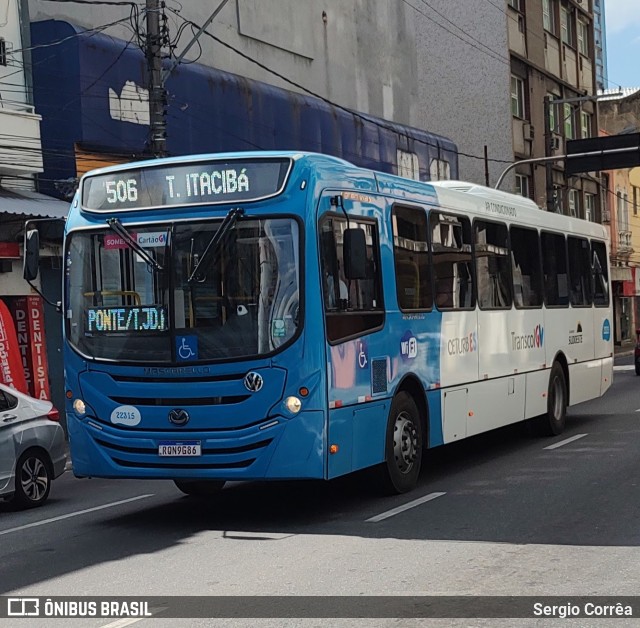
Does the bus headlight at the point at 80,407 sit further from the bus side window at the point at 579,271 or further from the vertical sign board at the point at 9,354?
the vertical sign board at the point at 9,354

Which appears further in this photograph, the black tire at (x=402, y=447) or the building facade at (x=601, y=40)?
the building facade at (x=601, y=40)

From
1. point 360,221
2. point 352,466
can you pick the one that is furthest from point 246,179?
point 352,466

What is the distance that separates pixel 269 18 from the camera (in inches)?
1180

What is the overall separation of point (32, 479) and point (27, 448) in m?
0.35

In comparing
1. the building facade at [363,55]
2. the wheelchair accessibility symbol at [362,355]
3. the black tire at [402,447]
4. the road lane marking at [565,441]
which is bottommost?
the road lane marking at [565,441]

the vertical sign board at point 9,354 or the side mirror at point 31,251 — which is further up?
the side mirror at point 31,251

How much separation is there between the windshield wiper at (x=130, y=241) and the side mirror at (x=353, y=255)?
1.65m

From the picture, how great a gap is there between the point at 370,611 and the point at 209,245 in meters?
4.11

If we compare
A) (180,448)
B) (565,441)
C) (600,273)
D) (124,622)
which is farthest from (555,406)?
(124,622)

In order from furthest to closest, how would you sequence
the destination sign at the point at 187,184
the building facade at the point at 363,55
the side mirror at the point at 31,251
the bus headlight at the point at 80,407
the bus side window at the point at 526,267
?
the building facade at the point at 363,55
the bus side window at the point at 526,267
the side mirror at the point at 31,251
the bus headlight at the point at 80,407
the destination sign at the point at 187,184

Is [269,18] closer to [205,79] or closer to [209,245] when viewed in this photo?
[205,79]

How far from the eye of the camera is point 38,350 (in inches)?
830

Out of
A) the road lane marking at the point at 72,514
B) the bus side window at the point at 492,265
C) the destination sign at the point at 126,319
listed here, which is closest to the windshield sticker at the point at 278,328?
the destination sign at the point at 126,319

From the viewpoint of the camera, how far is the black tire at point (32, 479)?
40.3 ft
